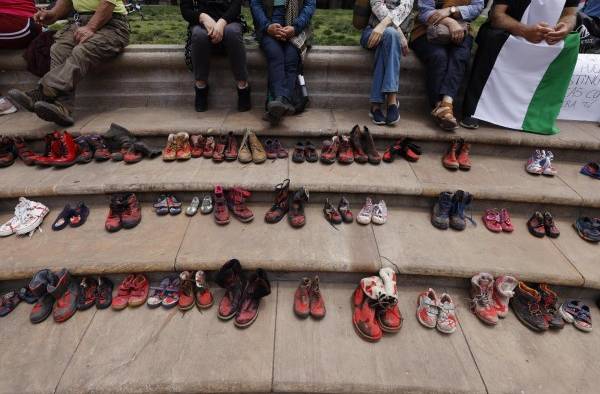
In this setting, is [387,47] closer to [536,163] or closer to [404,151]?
[404,151]

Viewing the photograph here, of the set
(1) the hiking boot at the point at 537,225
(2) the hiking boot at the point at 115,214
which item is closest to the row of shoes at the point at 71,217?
(2) the hiking boot at the point at 115,214

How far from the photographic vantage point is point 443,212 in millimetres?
2766

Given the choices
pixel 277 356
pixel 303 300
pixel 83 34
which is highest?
pixel 83 34

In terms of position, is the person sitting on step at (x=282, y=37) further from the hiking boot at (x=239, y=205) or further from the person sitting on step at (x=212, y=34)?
the hiking boot at (x=239, y=205)

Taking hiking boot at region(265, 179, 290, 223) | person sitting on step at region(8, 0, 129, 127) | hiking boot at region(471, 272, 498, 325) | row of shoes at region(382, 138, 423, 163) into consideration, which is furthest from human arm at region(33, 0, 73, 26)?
hiking boot at region(471, 272, 498, 325)

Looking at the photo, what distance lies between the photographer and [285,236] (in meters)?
2.59

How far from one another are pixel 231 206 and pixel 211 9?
2380 millimetres

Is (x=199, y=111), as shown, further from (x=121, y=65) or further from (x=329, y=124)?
(x=329, y=124)

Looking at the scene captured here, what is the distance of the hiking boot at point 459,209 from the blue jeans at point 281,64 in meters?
2.10

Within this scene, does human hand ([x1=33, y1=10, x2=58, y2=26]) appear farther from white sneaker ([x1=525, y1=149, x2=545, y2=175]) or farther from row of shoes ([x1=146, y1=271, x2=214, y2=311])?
white sneaker ([x1=525, y1=149, x2=545, y2=175])

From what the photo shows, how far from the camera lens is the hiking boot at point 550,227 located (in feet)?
8.85

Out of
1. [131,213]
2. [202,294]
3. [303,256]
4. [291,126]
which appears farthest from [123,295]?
[291,126]

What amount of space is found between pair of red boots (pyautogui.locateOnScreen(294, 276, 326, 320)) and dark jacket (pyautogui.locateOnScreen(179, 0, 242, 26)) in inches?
120

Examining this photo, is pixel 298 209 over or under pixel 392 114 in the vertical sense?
under
